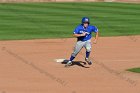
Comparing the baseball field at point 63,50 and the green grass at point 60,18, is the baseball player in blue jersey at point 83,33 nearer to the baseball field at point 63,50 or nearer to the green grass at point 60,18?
the baseball field at point 63,50

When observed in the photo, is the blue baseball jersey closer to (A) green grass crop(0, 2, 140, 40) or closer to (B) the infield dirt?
(B) the infield dirt

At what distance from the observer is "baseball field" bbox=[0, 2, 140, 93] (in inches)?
632

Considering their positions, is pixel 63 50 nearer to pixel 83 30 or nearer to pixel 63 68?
pixel 63 68

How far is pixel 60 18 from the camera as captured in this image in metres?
34.2

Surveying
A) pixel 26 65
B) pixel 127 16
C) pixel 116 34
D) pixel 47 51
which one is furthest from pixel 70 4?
pixel 26 65

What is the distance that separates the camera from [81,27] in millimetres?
18594

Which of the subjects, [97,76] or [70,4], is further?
[70,4]

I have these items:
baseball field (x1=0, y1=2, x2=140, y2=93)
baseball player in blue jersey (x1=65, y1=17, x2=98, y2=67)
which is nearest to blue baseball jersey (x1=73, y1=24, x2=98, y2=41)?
baseball player in blue jersey (x1=65, y1=17, x2=98, y2=67)

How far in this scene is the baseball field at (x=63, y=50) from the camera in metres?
16.0

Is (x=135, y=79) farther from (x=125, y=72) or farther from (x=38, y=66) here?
(x=38, y=66)

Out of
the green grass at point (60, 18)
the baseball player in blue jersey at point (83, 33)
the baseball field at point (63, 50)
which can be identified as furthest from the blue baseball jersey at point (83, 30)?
Result: the green grass at point (60, 18)

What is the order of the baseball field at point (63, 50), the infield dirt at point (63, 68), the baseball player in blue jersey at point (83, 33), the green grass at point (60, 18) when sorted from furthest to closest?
the green grass at point (60, 18) → the baseball player in blue jersey at point (83, 33) → the baseball field at point (63, 50) → the infield dirt at point (63, 68)

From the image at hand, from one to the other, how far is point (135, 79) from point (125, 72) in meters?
1.23

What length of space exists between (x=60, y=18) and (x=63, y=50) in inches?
446
